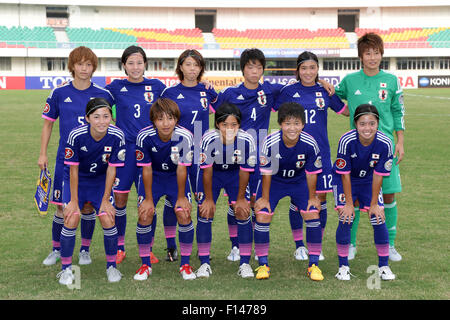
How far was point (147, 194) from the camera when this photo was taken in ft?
17.1

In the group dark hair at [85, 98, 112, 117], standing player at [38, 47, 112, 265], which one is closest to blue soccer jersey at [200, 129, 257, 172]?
dark hair at [85, 98, 112, 117]

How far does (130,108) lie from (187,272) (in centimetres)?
183

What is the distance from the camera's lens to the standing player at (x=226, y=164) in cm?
520

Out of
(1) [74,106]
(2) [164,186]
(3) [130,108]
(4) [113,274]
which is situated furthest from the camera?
(3) [130,108]

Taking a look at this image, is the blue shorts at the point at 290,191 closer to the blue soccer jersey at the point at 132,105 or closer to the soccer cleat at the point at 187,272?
the soccer cleat at the point at 187,272

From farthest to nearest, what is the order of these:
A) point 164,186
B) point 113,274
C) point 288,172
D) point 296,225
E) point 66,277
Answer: point 296,225 < point 164,186 < point 288,172 < point 113,274 < point 66,277

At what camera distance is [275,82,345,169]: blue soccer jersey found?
18.8 feet

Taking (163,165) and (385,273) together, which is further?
(163,165)

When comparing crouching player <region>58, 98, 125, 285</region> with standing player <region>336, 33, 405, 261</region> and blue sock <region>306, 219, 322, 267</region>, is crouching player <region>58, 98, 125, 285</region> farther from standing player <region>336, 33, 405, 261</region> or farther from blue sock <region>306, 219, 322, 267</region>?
standing player <region>336, 33, 405, 261</region>

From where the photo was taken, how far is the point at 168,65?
47.0 m

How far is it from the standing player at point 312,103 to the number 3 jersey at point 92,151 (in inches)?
71.9

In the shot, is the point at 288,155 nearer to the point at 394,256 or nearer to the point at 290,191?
the point at 290,191

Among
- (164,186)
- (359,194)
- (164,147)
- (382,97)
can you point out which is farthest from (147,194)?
(382,97)

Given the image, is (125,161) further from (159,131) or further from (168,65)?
(168,65)
